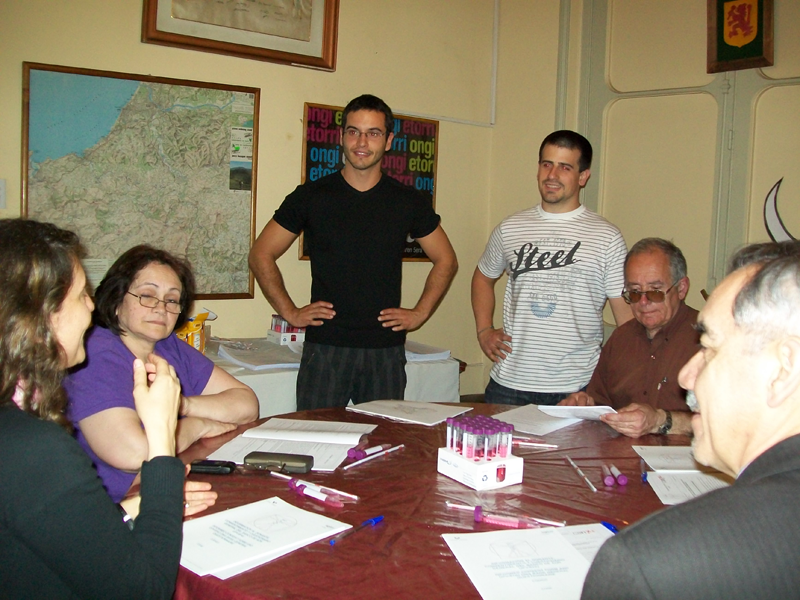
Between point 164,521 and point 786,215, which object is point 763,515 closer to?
point 164,521

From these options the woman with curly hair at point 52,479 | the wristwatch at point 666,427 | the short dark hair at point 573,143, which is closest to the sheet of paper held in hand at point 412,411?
the wristwatch at point 666,427

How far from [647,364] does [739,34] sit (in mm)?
2173

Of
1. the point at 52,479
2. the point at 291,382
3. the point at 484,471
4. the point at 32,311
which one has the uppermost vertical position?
the point at 32,311

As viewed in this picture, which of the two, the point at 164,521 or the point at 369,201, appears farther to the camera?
the point at 369,201

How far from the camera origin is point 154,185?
11.6ft

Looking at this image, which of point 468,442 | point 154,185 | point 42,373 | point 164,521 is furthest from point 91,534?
point 154,185

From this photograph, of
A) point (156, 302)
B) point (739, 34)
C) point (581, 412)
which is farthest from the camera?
point (739, 34)

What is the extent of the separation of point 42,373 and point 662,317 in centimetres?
202

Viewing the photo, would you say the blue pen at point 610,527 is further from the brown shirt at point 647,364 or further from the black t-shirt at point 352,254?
the black t-shirt at point 352,254

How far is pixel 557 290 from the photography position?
2.94 metres

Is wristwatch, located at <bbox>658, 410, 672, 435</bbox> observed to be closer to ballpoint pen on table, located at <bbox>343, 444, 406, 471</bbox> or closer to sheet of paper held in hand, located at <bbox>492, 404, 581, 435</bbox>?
sheet of paper held in hand, located at <bbox>492, 404, 581, 435</bbox>

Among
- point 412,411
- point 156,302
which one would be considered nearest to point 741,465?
point 412,411

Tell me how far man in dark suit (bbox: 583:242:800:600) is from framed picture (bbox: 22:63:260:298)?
117 inches

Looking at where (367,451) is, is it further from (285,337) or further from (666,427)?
(285,337)
